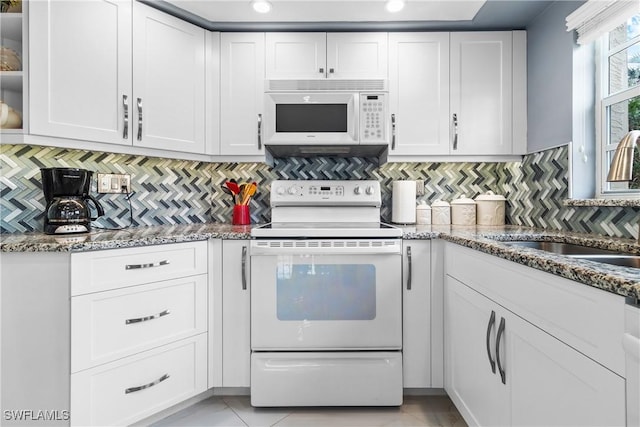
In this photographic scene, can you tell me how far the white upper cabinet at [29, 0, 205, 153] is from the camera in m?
1.58

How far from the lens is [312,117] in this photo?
6.81 ft

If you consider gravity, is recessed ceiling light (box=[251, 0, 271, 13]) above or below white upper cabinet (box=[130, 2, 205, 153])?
above

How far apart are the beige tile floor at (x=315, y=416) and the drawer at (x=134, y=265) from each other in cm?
72

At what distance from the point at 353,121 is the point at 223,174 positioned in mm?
1058

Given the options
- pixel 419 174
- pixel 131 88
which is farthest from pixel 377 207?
pixel 131 88

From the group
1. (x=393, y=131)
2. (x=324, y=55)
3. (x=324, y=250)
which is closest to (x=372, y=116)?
(x=393, y=131)

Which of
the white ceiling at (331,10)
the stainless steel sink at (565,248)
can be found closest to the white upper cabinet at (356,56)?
the white ceiling at (331,10)

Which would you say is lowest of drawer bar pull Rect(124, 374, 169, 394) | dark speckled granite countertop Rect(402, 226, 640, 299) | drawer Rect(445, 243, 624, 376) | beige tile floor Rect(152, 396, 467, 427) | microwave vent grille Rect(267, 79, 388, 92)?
beige tile floor Rect(152, 396, 467, 427)

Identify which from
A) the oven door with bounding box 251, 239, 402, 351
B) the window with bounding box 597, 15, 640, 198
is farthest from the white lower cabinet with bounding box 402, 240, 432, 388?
the window with bounding box 597, 15, 640, 198

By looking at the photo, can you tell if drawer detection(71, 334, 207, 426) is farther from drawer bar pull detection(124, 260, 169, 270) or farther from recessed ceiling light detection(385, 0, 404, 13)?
recessed ceiling light detection(385, 0, 404, 13)

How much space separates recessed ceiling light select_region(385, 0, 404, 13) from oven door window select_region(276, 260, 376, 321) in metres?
1.48

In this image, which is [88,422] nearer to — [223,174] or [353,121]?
[223,174]

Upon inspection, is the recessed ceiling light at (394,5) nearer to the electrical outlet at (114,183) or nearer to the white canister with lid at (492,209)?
the white canister with lid at (492,209)

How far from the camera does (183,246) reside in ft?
5.68
